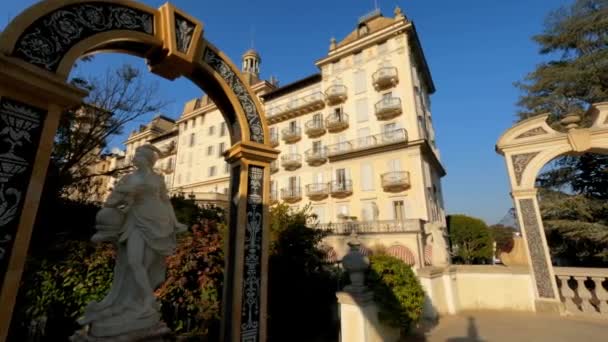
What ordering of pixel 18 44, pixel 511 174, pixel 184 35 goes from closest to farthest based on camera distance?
pixel 18 44 < pixel 184 35 < pixel 511 174

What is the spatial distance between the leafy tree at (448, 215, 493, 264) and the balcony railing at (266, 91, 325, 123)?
49.4 ft

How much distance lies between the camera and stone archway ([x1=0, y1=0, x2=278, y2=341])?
79.3 inches

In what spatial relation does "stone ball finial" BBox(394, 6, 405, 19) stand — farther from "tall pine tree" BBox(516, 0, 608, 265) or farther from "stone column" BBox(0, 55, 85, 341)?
→ "stone column" BBox(0, 55, 85, 341)

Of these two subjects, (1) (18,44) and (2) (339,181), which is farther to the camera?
(2) (339,181)

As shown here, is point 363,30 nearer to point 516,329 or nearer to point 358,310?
point 516,329

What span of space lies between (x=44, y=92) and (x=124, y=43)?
3.40ft

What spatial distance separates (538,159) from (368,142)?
42.6ft

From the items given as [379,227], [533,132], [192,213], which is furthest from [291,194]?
[533,132]

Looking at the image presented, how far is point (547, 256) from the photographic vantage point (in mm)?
7188

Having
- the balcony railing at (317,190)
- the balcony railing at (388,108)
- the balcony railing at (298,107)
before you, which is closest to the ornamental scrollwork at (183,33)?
the balcony railing at (388,108)

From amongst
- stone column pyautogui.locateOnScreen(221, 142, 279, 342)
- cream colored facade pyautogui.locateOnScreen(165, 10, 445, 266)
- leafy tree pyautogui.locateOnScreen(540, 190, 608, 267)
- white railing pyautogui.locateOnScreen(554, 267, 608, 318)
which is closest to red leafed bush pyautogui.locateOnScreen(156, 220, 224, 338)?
stone column pyautogui.locateOnScreen(221, 142, 279, 342)

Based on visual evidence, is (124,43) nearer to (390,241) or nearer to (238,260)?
(238,260)

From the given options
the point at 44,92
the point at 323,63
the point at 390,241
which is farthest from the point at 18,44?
the point at 323,63

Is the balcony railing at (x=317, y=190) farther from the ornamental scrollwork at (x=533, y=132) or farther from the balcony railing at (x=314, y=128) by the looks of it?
the ornamental scrollwork at (x=533, y=132)
